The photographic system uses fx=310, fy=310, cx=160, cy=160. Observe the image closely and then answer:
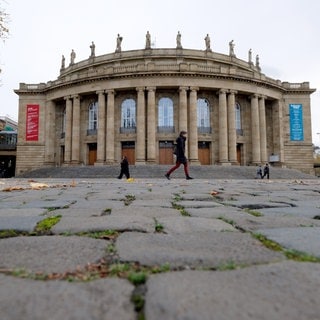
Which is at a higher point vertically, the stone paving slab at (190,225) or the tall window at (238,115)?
the tall window at (238,115)

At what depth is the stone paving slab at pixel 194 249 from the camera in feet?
5.22

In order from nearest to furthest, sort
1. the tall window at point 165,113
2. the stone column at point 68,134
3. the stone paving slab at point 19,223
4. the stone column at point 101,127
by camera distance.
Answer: the stone paving slab at point 19,223, the stone column at point 101,127, the tall window at point 165,113, the stone column at point 68,134

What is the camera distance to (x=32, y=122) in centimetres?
3812

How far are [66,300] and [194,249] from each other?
916mm

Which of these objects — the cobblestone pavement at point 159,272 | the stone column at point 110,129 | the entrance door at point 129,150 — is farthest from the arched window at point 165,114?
the cobblestone pavement at point 159,272

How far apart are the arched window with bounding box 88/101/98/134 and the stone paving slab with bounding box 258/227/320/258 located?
35185 mm

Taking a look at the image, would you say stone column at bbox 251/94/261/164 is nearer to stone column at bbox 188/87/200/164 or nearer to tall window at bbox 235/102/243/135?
tall window at bbox 235/102/243/135

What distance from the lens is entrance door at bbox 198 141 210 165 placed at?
3509cm

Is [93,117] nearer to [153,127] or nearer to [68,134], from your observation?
[68,134]

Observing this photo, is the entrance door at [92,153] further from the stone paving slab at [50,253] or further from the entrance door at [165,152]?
the stone paving slab at [50,253]

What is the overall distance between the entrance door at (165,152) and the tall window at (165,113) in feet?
6.60

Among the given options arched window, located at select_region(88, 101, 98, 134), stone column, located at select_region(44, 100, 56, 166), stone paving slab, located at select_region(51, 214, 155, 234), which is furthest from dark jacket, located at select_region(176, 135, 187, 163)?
stone column, located at select_region(44, 100, 56, 166)

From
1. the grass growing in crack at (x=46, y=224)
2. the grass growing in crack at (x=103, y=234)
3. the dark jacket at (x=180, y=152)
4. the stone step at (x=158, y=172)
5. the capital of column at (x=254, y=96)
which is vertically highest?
the capital of column at (x=254, y=96)

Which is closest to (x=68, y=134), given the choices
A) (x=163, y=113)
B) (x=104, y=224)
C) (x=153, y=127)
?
(x=153, y=127)
